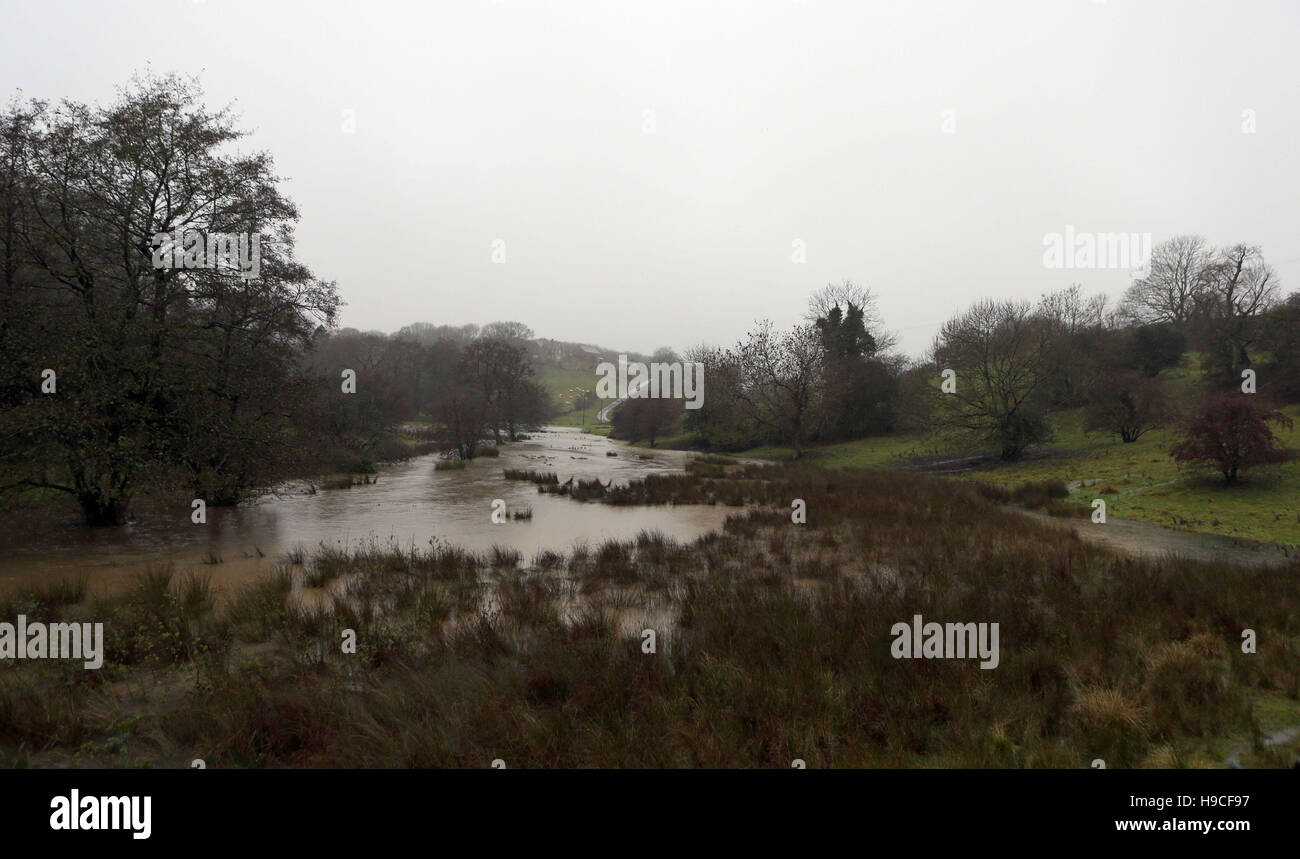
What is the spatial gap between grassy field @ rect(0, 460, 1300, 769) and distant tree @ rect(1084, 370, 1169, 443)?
2373 centimetres

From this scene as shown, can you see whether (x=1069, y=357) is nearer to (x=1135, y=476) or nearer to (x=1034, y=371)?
(x=1034, y=371)

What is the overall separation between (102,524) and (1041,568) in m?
20.6

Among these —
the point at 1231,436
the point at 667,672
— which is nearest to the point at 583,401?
the point at 1231,436

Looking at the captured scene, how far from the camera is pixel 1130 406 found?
26.1 metres

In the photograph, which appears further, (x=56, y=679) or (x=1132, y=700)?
(x=56, y=679)

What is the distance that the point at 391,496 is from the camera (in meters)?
19.9

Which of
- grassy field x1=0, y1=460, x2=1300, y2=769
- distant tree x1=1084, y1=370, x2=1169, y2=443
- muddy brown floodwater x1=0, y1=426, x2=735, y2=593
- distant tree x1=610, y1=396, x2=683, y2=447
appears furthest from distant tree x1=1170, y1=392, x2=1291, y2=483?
distant tree x1=610, y1=396, x2=683, y2=447

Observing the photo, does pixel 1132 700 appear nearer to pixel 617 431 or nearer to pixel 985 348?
pixel 985 348

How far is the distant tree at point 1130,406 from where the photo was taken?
85.8ft

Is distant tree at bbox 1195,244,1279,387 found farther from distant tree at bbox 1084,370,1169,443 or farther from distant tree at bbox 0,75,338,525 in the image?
distant tree at bbox 0,75,338,525

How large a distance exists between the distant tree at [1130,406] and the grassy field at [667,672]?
2373cm

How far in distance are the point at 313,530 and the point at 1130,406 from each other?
35.7 meters
